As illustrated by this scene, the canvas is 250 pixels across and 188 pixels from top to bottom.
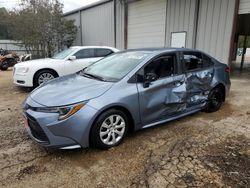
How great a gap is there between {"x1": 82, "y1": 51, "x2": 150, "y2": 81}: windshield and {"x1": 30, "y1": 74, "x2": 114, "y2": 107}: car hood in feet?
0.86

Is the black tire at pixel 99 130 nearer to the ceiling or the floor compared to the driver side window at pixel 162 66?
nearer to the floor

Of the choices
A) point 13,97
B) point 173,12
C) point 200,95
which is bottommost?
point 13,97

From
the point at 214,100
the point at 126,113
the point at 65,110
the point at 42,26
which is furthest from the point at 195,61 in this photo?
the point at 42,26

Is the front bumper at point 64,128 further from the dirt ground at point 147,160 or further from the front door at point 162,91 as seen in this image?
the front door at point 162,91

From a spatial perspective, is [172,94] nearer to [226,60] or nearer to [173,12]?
[226,60]

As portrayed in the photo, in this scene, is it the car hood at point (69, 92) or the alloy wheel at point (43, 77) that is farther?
the alloy wheel at point (43, 77)

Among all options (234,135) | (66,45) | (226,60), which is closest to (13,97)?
(234,135)

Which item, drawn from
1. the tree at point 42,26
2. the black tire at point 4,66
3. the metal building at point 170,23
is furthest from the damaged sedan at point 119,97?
the tree at point 42,26

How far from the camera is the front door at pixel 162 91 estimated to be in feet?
11.4

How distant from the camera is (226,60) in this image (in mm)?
8977

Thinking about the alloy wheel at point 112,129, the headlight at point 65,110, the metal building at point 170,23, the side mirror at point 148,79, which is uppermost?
the metal building at point 170,23

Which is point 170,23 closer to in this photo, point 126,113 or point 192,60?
point 192,60

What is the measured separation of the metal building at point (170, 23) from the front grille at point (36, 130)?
816cm

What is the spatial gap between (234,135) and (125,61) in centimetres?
222
